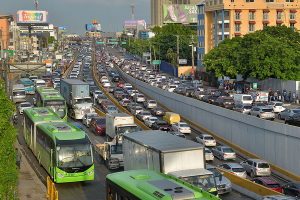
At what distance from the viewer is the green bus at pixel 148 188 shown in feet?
43.5

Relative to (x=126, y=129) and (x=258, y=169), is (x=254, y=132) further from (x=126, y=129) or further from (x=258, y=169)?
(x=126, y=129)

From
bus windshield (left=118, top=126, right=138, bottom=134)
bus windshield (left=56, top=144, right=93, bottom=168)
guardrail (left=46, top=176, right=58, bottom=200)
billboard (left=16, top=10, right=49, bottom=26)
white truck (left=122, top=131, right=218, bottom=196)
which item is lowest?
guardrail (left=46, top=176, right=58, bottom=200)

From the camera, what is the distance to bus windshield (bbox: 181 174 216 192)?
1758cm

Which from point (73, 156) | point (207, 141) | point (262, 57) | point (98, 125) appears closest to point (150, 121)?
point (98, 125)

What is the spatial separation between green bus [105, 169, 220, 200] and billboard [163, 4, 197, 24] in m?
171

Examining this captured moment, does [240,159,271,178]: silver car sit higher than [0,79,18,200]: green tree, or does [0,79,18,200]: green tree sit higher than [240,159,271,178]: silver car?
[0,79,18,200]: green tree

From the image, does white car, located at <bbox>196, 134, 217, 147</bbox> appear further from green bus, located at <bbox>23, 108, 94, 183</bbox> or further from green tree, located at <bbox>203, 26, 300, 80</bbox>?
green tree, located at <bbox>203, 26, 300, 80</bbox>

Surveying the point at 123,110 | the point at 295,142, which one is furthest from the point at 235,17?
the point at 295,142

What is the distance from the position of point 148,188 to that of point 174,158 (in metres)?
5.25

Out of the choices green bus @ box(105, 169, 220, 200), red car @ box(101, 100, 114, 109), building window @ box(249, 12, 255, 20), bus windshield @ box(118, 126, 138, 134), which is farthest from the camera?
building window @ box(249, 12, 255, 20)

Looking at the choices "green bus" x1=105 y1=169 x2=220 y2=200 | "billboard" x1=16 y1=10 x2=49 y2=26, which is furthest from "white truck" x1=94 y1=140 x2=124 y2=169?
"billboard" x1=16 y1=10 x2=49 y2=26

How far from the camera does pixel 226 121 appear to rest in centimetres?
4384

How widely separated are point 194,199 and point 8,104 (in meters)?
11.4

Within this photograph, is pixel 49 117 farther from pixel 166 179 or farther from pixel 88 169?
pixel 166 179
